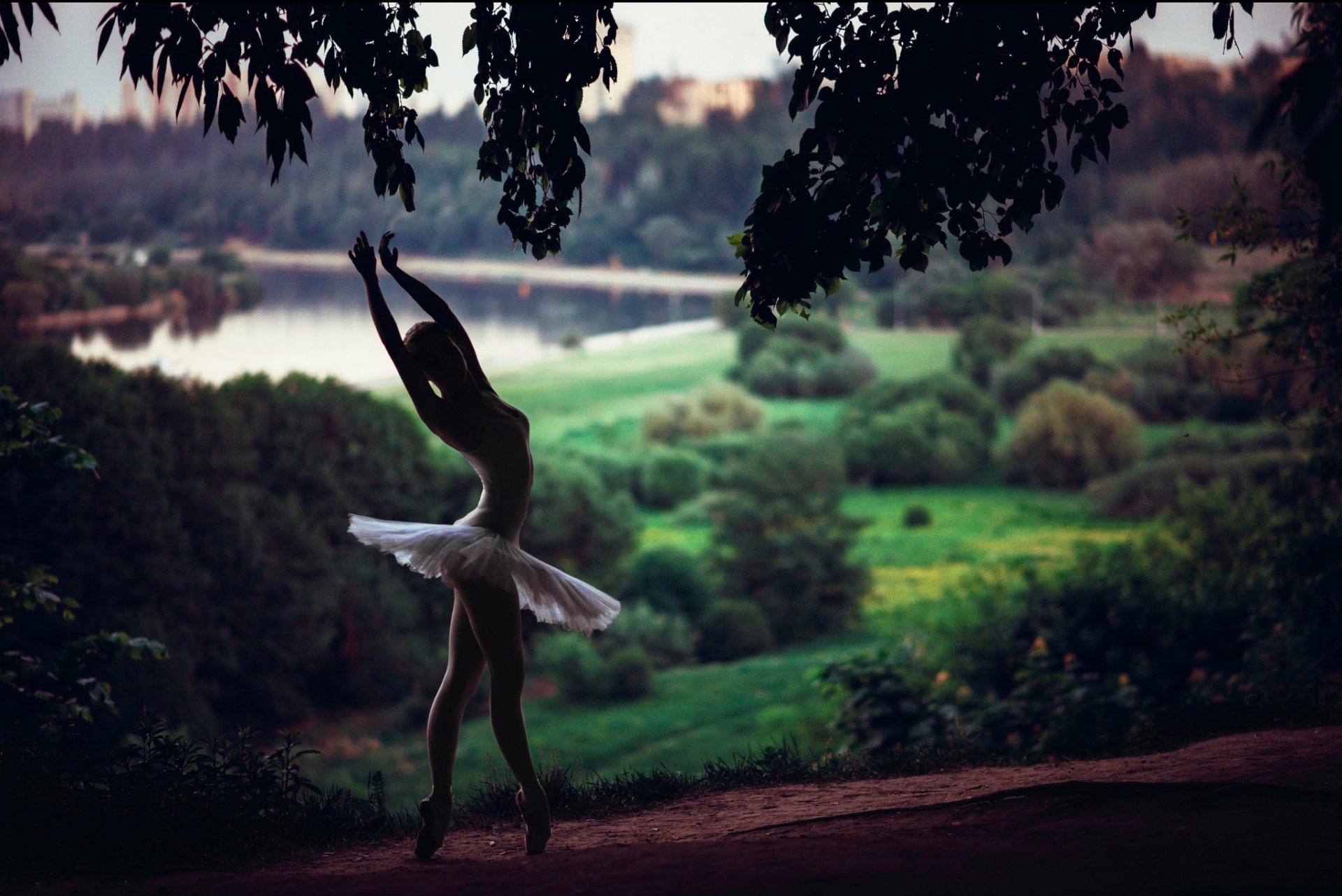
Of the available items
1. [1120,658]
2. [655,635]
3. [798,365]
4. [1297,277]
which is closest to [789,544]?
[655,635]

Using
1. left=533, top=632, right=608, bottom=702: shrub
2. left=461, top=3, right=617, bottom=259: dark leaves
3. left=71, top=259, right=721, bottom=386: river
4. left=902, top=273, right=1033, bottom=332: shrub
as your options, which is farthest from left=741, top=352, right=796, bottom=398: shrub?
left=461, top=3, right=617, bottom=259: dark leaves

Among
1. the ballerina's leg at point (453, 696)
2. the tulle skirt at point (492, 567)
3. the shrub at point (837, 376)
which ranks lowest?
the shrub at point (837, 376)

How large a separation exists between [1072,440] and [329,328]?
21.1m

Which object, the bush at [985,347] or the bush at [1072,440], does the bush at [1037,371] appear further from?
the bush at [1072,440]

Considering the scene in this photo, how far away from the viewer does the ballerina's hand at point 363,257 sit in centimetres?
457

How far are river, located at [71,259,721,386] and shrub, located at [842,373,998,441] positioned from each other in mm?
9027

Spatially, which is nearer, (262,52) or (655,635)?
(262,52)

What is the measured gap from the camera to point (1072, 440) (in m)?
33.4

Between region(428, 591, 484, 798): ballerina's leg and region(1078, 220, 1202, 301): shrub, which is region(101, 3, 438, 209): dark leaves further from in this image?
region(1078, 220, 1202, 301): shrub

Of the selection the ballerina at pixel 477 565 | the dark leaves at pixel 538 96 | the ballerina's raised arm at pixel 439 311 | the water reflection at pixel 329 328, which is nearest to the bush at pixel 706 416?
the water reflection at pixel 329 328

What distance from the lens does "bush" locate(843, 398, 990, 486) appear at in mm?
33969

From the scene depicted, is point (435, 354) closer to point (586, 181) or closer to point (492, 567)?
point (492, 567)

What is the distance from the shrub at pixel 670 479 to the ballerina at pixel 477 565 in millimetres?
27172

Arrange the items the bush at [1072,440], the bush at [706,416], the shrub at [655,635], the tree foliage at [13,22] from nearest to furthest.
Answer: the tree foliage at [13,22], the shrub at [655,635], the bush at [1072,440], the bush at [706,416]
